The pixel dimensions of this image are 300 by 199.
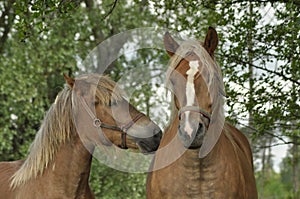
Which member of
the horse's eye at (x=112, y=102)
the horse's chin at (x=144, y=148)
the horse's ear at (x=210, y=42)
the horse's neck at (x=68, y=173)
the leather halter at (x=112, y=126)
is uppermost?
the horse's ear at (x=210, y=42)

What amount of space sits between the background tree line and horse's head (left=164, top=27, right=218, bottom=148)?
191cm

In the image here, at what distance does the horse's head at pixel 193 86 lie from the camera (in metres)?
3.88

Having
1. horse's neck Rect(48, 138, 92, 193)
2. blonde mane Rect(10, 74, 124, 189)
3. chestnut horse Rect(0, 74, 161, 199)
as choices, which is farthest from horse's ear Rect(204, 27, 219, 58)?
horse's neck Rect(48, 138, 92, 193)

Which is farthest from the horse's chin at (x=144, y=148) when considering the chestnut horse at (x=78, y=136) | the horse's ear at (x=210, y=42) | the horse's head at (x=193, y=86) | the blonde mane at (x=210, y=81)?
the horse's ear at (x=210, y=42)

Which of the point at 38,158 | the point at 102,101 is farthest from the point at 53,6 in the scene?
the point at 38,158

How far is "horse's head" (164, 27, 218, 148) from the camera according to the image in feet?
12.7

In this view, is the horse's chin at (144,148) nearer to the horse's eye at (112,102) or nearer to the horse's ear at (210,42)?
the horse's eye at (112,102)

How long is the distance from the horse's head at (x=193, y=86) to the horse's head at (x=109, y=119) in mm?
800

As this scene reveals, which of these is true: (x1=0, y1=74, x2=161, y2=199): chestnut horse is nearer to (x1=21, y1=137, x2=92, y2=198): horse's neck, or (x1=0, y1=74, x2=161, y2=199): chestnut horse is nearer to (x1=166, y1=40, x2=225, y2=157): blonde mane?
(x1=21, y1=137, x2=92, y2=198): horse's neck

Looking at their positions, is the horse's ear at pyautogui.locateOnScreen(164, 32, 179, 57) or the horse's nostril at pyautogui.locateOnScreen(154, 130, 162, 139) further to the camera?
the horse's nostril at pyautogui.locateOnScreen(154, 130, 162, 139)

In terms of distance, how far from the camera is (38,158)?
16.8 feet

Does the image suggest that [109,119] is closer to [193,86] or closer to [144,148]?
[144,148]

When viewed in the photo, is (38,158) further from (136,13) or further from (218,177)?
(136,13)

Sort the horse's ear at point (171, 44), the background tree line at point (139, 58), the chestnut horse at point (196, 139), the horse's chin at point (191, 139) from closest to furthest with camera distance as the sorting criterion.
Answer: the horse's chin at point (191, 139) → the chestnut horse at point (196, 139) → the horse's ear at point (171, 44) → the background tree line at point (139, 58)
